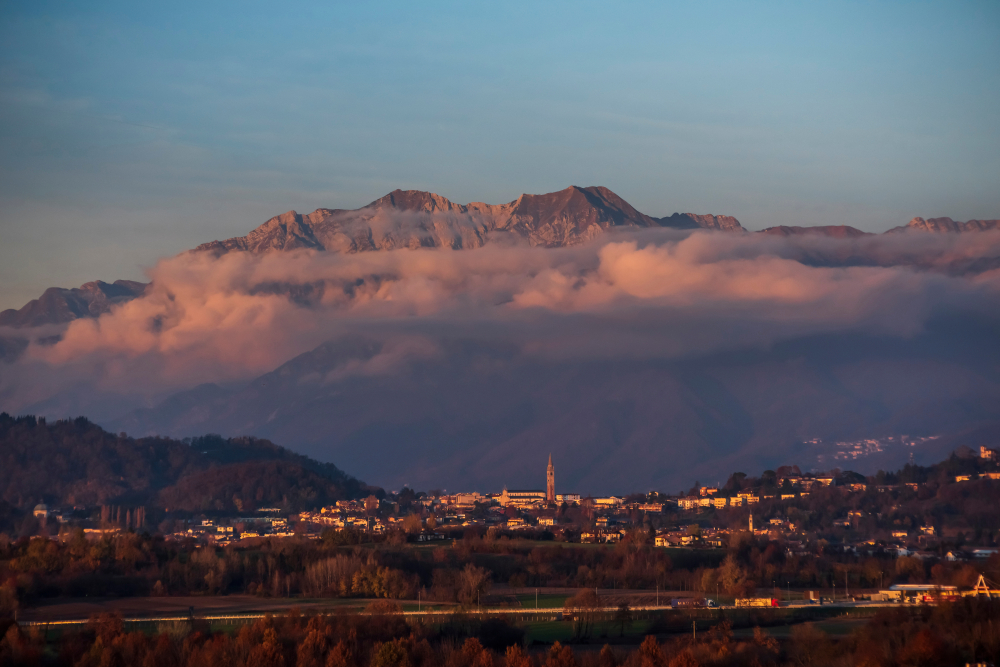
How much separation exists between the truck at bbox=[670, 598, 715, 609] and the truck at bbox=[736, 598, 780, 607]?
2.30m

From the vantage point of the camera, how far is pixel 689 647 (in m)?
72.5

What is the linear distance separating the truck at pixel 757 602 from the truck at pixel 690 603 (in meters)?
2.30

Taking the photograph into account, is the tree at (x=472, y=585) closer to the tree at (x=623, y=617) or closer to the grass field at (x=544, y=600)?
the grass field at (x=544, y=600)

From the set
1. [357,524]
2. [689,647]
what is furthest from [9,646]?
[357,524]

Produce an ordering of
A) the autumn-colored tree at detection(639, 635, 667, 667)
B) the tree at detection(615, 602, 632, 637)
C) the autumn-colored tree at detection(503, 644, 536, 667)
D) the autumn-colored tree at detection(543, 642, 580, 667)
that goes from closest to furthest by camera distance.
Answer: the autumn-colored tree at detection(503, 644, 536, 667)
the autumn-colored tree at detection(543, 642, 580, 667)
the autumn-colored tree at detection(639, 635, 667, 667)
the tree at detection(615, 602, 632, 637)

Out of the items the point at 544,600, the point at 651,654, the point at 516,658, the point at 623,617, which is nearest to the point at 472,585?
the point at 544,600

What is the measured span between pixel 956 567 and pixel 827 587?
457 inches

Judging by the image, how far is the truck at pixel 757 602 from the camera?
330 feet

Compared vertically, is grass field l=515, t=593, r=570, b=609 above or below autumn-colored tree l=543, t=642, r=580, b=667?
below

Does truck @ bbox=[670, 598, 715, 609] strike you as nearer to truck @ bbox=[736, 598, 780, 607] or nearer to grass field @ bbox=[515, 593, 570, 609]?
truck @ bbox=[736, 598, 780, 607]

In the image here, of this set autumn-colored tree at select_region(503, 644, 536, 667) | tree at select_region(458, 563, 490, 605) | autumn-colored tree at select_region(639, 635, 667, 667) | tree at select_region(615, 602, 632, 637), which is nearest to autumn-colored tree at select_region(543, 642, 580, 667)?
autumn-colored tree at select_region(503, 644, 536, 667)

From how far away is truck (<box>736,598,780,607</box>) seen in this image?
3962 inches

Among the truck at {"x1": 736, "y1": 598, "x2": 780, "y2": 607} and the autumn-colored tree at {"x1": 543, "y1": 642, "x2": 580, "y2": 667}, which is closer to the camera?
the autumn-colored tree at {"x1": 543, "y1": 642, "x2": 580, "y2": 667}

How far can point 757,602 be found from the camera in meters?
104
